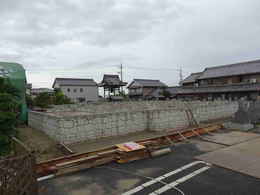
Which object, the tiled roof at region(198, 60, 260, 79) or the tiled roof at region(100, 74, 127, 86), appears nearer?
the tiled roof at region(198, 60, 260, 79)

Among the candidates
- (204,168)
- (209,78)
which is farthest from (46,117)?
(209,78)

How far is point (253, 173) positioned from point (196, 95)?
2097 cm

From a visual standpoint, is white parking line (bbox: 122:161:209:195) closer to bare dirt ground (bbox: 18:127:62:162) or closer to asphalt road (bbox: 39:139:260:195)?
asphalt road (bbox: 39:139:260:195)

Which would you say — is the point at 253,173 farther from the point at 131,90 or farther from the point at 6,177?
the point at 131,90

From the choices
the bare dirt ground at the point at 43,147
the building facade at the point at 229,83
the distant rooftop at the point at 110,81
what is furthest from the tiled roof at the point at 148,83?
the bare dirt ground at the point at 43,147

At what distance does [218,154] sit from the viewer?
5188mm

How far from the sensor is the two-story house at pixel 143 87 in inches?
1490

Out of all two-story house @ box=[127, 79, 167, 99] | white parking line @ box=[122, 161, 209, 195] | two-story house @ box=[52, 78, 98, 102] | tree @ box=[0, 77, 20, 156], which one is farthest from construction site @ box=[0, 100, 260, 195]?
two-story house @ box=[52, 78, 98, 102]

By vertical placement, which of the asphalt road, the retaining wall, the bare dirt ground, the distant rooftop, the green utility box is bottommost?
the asphalt road

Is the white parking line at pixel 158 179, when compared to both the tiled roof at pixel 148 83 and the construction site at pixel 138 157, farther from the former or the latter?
the tiled roof at pixel 148 83

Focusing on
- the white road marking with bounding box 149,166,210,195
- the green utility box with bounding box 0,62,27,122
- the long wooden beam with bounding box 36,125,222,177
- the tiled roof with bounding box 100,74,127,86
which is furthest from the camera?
the tiled roof with bounding box 100,74,127,86

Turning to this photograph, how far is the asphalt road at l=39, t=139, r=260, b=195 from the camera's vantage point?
10.8 feet

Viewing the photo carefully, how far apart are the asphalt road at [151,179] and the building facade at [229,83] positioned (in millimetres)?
16837

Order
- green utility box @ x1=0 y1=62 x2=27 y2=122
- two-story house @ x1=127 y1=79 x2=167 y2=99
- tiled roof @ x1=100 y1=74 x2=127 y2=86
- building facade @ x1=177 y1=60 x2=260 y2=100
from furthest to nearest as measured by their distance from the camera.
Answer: two-story house @ x1=127 y1=79 x2=167 y2=99 < tiled roof @ x1=100 y1=74 x2=127 y2=86 < building facade @ x1=177 y1=60 x2=260 y2=100 < green utility box @ x1=0 y1=62 x2=27 y2=122
